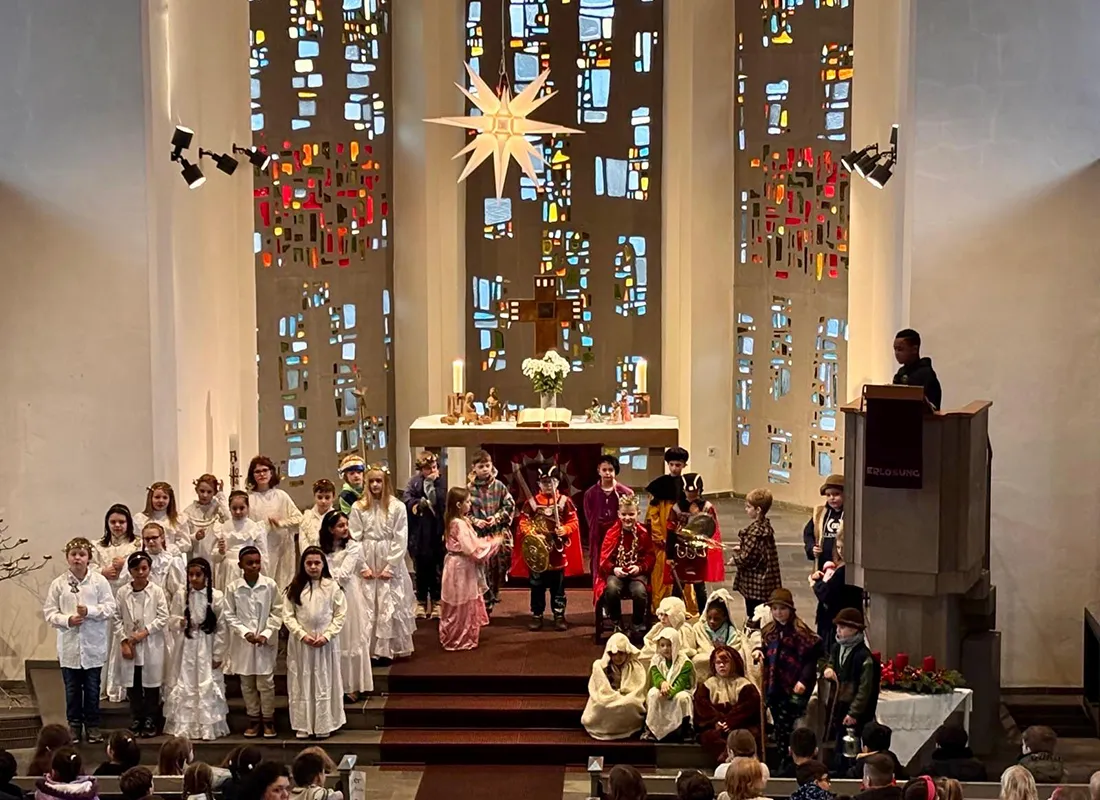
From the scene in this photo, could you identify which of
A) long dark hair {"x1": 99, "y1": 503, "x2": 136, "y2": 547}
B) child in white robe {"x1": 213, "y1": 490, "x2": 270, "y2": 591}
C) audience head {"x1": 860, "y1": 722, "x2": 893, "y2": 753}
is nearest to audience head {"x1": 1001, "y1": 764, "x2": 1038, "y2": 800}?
audience head {"x1": 860, "y1": 722, "x2": 893, "y2": 753}

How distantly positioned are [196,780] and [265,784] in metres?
0.50

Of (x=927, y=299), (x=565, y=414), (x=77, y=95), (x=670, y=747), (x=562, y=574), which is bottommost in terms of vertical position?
(x=670, y=747)

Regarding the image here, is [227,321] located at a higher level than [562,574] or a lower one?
higher

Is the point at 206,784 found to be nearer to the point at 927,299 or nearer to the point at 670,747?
the point at 670,747

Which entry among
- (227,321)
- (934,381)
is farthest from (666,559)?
(227,321)

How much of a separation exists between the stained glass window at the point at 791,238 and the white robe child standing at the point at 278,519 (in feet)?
18.3

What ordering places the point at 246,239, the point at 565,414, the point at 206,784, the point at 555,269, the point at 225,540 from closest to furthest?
the point at 206,784 < the point at 225,540 < the point at 565,414 < the point at 246,239 < the point at 555,269

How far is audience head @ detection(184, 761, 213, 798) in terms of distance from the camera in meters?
7.93

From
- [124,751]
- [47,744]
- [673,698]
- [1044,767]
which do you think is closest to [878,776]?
[1044,767]

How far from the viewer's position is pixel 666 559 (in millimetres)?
12102

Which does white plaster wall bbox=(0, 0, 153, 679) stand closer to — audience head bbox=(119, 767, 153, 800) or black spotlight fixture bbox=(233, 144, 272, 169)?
black spotlight fixture bbox=(233, 144, 272, 169)

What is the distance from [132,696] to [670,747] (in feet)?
11.0

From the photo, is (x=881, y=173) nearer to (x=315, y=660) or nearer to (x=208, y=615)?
(x=315, y=660)

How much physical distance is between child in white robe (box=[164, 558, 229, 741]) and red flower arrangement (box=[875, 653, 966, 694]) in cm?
402
